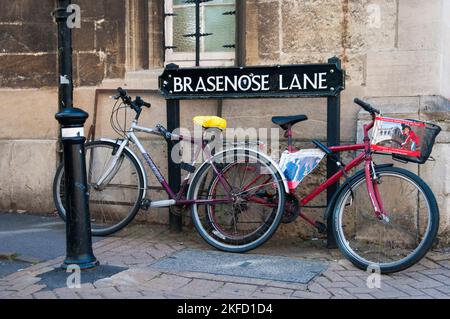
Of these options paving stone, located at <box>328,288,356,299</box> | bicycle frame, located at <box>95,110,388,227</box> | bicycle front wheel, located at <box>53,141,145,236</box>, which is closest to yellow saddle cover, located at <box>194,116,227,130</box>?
bicycle frame, located at <box>95,110,388,227</box>

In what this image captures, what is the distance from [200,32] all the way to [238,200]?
77.6 inches

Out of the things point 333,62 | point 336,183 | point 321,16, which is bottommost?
point 336,183

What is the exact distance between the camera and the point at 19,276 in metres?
4.55

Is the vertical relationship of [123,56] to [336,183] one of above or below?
above

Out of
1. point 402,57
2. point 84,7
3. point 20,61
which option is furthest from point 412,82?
point 20,61

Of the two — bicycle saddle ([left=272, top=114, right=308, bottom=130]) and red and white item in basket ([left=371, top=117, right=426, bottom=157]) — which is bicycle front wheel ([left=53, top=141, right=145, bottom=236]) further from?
red and white item in basket ([left=371, top=117, right=426, bottom=157])

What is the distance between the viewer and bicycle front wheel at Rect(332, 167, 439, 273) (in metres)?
4.54

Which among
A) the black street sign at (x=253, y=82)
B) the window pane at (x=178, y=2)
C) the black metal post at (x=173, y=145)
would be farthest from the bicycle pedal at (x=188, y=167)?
the window pane at (x=178, y=2)

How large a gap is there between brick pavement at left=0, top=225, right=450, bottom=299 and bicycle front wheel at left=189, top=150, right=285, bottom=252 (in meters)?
0.25

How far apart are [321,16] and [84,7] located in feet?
8.07

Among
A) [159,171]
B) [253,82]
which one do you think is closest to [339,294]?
[253,82]

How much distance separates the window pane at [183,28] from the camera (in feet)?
20.8

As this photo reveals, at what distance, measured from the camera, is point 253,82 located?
5.43 m
